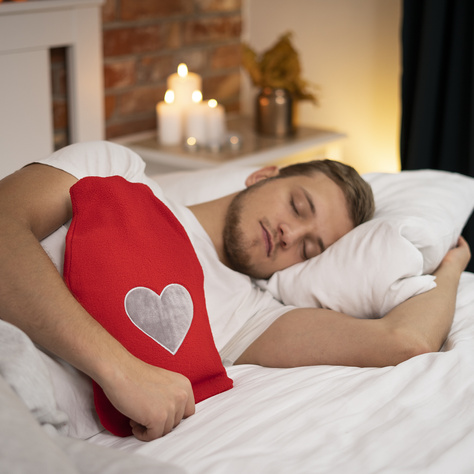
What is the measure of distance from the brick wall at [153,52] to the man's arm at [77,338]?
1427 mm

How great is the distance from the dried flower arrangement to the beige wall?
0.83ft

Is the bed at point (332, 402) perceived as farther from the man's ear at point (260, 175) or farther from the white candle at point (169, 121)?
the white candle at point (169, 121)

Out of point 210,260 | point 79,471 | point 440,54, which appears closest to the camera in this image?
point 79,471

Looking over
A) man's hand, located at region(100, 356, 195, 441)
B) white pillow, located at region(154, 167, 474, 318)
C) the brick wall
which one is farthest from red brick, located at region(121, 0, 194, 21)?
man's hand, located at region(100, 356, 195, 441)

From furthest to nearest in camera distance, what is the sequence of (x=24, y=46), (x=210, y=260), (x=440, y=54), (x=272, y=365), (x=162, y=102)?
(x=162, y=102) < (x=440, y=54) < (x=24, y=46) < (x=210, y=260) < (x=272, y=365)

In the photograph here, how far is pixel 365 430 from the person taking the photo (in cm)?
98

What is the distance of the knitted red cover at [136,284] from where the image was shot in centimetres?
104

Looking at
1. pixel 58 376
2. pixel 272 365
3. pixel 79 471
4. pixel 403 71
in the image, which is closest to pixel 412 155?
pixel 403 71

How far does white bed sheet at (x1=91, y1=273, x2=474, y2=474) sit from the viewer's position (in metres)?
0.89

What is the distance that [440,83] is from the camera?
2.47 m

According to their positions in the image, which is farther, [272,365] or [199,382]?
[272,365]

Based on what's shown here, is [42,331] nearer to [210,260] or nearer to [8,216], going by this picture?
[8,216]

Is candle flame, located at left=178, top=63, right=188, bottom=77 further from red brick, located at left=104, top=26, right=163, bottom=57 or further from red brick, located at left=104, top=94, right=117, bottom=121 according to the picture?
red brick, located at left=104, top=94, right=117, bottom=121

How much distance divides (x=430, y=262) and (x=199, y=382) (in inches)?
25.0
